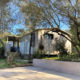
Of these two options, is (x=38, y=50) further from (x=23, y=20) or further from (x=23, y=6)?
(x=23, y=6)

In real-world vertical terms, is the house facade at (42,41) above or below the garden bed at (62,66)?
above

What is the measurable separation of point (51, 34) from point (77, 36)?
5.70 metres

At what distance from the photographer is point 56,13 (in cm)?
910

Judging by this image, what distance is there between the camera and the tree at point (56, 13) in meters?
8.66

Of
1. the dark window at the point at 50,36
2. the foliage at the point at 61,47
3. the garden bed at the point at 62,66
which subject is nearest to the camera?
the garden bed at the point at 62,66

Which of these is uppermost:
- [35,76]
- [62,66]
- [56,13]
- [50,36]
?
[56,13]

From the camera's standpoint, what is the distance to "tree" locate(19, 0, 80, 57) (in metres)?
8.66

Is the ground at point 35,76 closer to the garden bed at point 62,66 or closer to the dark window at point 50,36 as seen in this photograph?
the garden bed at point 62,66

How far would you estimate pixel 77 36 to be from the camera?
960cm

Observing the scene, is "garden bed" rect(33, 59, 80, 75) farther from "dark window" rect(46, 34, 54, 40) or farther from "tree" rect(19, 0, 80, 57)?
"dark window" rect(46, 34, 54, 40)

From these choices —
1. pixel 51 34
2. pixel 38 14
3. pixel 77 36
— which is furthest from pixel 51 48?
pixel 38 14

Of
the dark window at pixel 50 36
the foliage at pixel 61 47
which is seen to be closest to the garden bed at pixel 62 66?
the foliage at pixel 61 47

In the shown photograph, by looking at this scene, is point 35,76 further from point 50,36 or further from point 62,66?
point 50,36

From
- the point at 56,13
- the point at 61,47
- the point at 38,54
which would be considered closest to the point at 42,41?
the point at 38,54
